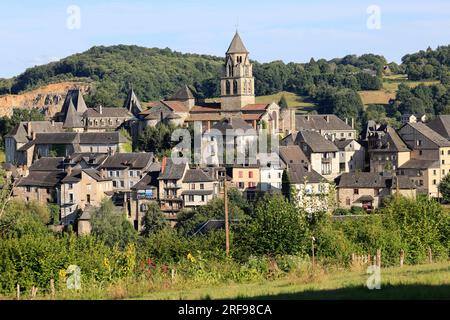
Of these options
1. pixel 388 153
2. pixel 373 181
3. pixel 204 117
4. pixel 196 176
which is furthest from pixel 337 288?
pixel 204 117

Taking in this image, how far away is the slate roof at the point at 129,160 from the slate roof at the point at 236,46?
67.5 feet

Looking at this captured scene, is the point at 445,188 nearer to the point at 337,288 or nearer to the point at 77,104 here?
the point at 77,104

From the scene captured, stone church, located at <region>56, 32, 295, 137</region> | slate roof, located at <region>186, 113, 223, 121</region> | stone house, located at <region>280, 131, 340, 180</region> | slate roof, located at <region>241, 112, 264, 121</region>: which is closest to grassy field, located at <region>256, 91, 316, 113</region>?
stone church, located at <region>56, 32, 295, 137</region>

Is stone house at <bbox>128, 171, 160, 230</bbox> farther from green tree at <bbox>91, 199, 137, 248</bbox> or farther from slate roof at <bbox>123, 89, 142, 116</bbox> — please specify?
slate roof at <bbox>123, 89, 142, 116</bbox>

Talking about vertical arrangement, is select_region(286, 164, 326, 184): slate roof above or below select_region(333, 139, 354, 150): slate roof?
below

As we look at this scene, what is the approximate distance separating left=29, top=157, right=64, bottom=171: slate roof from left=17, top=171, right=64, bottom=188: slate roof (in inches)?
22.6

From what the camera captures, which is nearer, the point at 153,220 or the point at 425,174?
the point at 153,220

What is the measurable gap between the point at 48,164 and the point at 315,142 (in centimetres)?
1733

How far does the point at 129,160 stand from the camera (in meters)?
57.2

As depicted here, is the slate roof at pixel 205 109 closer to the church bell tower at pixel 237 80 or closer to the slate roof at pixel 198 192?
the church bell tower at pixel 237 80

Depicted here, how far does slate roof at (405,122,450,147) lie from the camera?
207 feet

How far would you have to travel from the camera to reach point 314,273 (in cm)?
1742

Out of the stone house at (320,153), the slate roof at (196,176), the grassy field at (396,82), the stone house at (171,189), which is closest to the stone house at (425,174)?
the stone house at (320,153)
